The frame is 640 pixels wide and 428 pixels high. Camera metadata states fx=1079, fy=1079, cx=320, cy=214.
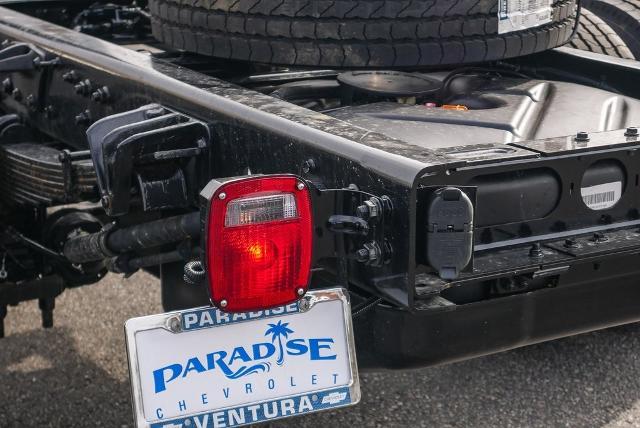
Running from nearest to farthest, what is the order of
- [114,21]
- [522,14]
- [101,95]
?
[101,95] < [522,14] < [114,21]

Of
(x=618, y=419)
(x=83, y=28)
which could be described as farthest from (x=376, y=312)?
(x=83, y=28)

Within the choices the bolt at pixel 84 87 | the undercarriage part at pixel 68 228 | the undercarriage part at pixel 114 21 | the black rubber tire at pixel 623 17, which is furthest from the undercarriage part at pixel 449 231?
the undercarriage part at pixel 114 21

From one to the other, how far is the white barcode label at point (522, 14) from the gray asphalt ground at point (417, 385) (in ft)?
3.78

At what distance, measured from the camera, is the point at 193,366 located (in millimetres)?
2004

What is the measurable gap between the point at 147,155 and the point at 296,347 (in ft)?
1.75

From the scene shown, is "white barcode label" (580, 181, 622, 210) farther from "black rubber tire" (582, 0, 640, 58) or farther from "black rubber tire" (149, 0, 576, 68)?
"black rubber tire" (582, 0, 640, 58)

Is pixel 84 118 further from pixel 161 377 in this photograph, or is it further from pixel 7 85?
pixel 161 377

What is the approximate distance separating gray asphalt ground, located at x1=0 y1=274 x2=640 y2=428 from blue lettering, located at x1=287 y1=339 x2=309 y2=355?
1.10 meters

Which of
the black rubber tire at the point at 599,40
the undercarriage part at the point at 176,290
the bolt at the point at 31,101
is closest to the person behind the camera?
the undercarriage part at the point at 176,290

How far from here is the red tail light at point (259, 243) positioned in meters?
1.91

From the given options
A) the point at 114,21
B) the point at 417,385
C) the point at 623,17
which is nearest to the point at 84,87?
the point at 114,21

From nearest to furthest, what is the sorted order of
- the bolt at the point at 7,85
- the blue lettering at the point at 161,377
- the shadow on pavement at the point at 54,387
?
the blue lettering at the point at 161,377 → the bolt at the point at 7,85 → the shadow on pavement at the point at 54,387

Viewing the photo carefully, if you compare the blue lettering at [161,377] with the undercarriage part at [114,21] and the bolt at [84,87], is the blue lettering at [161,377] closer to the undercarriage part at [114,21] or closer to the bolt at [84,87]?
the bolt at [84,87]

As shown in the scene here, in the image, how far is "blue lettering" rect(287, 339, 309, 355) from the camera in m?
2.03
